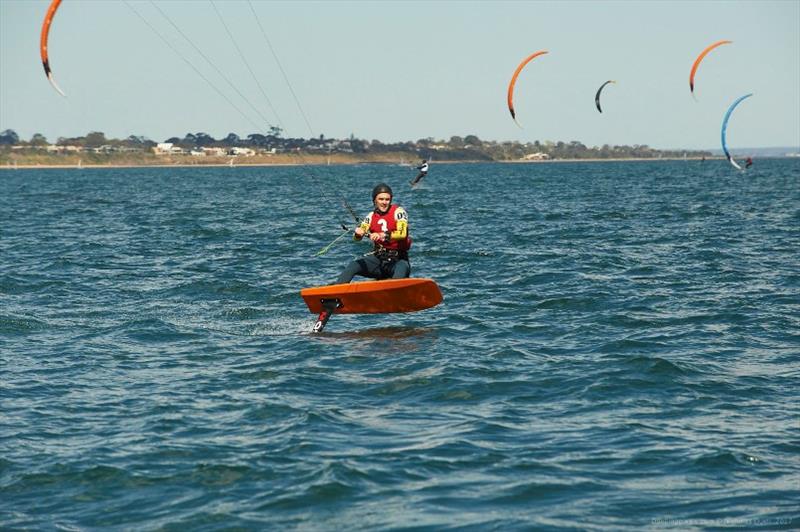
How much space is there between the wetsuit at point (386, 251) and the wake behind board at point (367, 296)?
49 centimetres

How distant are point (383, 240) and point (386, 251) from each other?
10.4 inches

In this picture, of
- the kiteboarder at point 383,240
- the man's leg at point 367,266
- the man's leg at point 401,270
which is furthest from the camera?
the man's leg at point 367,266

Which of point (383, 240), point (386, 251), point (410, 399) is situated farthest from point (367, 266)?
point (410, 399)

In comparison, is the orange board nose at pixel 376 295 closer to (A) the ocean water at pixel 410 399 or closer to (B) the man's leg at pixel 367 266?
(A) the ocean water at pixel 410 399

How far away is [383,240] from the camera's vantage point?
52.3 feet

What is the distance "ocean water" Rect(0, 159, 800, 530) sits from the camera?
8086mm

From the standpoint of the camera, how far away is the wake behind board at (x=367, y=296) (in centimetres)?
1531

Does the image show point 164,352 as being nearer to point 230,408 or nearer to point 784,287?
point 230,408

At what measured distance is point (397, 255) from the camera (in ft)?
53.3

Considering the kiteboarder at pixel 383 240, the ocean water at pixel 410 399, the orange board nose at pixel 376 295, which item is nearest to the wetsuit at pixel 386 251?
the kiteboarder at pixel 383 240

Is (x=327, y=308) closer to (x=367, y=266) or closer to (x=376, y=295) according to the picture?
(x=376, y=295)

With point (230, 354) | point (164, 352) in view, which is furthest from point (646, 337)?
point (164, 352)

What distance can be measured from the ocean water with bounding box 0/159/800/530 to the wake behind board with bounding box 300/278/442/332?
13.8 inches

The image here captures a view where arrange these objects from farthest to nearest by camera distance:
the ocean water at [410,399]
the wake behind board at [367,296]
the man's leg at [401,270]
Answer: the man's leg at [401,270]
the wake behind board at [367,296]
the ocean water at [410,399]
